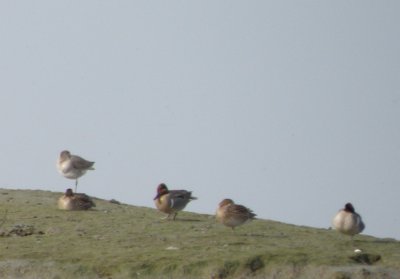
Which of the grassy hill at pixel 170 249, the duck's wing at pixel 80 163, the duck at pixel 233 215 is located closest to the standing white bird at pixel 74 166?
the duck's wing at pixel 80 163

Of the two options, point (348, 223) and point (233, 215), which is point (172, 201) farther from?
point (348, 223)

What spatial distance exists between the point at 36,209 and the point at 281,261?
25.6 ft

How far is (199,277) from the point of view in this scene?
17.5 metres

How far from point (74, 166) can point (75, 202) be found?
18.7 ft

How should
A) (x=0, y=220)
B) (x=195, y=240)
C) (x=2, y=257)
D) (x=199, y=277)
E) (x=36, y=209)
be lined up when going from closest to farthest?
(x=199, y=277)
(x=2, y=257)
(x=195, y=240)
(x=0, y=220)
(x=36, y=209)

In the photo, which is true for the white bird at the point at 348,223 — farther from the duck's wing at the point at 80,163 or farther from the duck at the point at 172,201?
the duck's wing at the point at 80,163

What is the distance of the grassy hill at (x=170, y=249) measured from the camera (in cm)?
1772

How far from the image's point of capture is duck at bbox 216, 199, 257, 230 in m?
22.2

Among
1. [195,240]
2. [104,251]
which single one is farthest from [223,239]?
[104,251]

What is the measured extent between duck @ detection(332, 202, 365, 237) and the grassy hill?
17cm

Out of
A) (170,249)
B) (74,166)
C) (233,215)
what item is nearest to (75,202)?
(233,215)

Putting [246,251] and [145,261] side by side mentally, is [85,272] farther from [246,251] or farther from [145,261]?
[246,251]

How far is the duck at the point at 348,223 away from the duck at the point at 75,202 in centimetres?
532

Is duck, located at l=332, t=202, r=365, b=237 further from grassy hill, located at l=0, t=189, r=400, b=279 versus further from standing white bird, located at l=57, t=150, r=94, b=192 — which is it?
standing white bird, located at l=57, t=150, r=94, b=192
